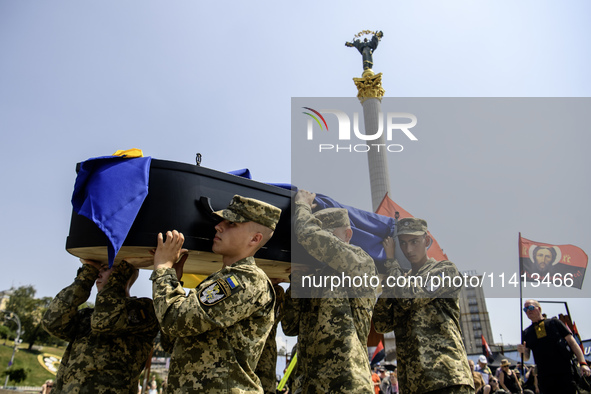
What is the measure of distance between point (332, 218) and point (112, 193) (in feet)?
5.38

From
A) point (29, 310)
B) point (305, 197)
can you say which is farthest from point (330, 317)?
point (29, 310)

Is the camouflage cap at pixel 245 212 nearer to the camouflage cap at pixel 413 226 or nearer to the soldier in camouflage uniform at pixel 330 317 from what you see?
the soldier in camouflage uniform at pixel 330 317

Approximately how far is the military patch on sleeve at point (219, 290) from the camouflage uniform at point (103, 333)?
977mm

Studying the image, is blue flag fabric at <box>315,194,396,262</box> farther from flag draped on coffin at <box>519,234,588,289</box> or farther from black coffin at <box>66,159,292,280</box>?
flag draped on coffin at <box>519,234,588,289</box>

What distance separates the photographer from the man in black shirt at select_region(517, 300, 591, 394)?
3967mm

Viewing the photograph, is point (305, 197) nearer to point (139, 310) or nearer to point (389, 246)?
point (389, 246)

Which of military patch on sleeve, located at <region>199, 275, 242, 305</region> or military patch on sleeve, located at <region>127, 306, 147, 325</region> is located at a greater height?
military patch on sleeve, located at <region>199, 275, 242, 305</region>

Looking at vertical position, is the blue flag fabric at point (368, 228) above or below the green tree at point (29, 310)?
below

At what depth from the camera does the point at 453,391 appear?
2.87 meters

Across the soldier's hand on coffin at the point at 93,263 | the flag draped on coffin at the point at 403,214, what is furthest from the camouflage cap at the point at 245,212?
the flag draped on coffin at the point at 403,214

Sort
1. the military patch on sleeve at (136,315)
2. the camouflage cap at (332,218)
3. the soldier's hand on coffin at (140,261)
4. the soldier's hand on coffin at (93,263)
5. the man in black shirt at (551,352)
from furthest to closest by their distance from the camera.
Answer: the man in black shirt at (551,352) → the camouflage cap at (332,218) → the soldier's hand on coffin at (93,263) → the soldier's hand on coffin at (140,261) → the military patch on sleeve at (136,315)

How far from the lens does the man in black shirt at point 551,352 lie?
3967mm

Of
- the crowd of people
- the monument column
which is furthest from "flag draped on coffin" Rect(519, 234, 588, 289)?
the monument column

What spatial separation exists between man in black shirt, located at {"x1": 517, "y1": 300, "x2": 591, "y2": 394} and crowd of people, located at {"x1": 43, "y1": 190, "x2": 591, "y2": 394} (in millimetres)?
1541
